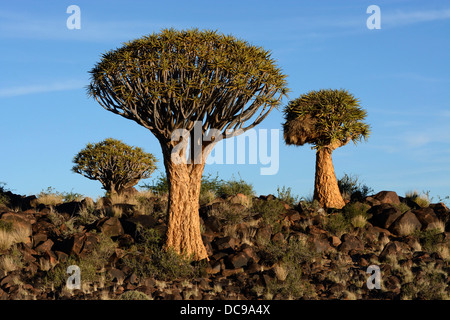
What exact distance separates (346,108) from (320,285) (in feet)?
29.5

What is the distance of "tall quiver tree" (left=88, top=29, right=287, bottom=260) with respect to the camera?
12227 mm

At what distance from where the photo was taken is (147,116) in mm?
12891

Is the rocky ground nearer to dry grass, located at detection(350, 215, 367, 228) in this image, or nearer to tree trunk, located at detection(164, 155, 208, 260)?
dry grass, located at detection(350, 215, 367, 228)

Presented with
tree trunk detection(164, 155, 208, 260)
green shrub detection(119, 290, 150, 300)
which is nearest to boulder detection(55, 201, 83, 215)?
tree trunk detection(164, 155, 208, 260)

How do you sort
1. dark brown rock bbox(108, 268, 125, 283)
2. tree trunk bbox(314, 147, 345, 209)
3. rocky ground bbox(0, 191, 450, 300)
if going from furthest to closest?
tree trunk bbox(314, 147, 345, 209)
dark brown rock bbox(108, 268, 125, 283)
rocky ground bbox(0, 191, 450, 300)

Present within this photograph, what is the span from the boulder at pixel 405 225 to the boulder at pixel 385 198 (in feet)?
7.64

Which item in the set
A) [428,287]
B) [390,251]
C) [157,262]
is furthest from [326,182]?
[157,262]

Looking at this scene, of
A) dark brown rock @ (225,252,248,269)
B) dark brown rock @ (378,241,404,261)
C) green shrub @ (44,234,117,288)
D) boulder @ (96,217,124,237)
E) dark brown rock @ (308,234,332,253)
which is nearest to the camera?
green shrub @ (44,234,117,288)

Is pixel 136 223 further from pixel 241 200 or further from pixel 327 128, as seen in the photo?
pixel 327 128

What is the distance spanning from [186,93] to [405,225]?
876 centimetres

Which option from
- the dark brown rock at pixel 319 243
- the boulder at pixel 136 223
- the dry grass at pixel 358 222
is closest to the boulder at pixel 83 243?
the boulder at pixel 136 223

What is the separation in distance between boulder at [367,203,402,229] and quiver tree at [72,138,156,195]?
45.8 ft
